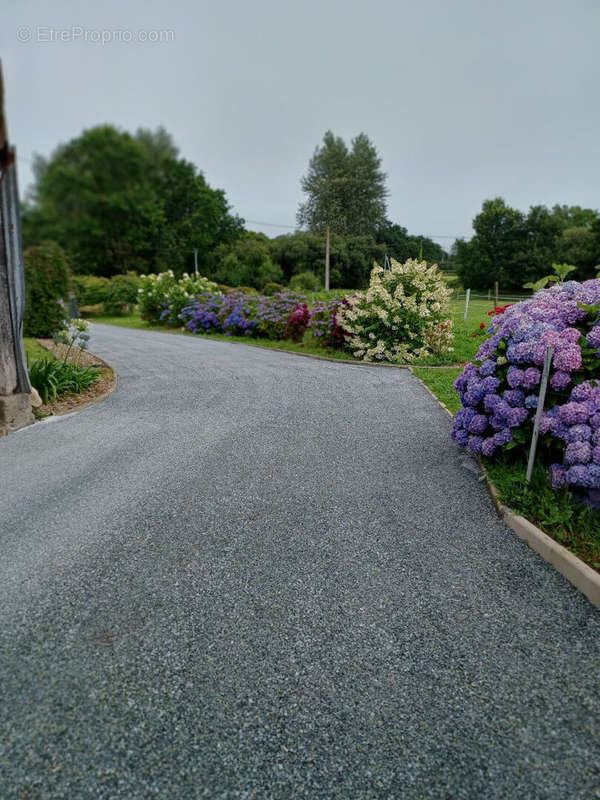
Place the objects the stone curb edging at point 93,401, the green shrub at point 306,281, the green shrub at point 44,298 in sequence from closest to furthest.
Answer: the stone curb edging at point 93,401 < the green shrub at point 44,298 < the green shrub at point 306,281

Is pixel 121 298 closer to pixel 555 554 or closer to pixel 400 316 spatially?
pixel 400 316

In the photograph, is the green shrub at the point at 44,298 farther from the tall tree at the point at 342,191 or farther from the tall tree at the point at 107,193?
the tall tree at the point at 342,191

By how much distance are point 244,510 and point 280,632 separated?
48.4 inches

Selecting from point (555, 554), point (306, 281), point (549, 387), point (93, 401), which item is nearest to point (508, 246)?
point (306, 281)

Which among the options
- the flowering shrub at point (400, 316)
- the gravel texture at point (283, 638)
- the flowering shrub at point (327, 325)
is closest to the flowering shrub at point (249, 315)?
the flowering shrub at point (327, 325)

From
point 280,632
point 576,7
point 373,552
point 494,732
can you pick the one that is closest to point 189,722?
point 280,632

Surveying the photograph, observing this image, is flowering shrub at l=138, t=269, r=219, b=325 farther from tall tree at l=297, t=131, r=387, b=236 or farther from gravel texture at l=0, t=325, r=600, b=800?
tall tree at l=297, t=131, r=387, b=236

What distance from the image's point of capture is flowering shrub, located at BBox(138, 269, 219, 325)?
51.8ft

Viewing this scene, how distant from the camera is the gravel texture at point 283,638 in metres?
1.46

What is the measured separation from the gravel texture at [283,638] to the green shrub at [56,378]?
6.71ft

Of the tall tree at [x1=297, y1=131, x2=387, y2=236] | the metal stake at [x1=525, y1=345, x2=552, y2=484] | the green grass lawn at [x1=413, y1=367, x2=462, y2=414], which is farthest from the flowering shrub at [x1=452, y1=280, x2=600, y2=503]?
the tall tree at [x1=297, y1=131, x2=387, y2=236]

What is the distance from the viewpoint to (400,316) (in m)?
9.08

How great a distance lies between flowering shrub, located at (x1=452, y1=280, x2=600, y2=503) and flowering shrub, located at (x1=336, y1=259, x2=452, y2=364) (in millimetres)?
5315

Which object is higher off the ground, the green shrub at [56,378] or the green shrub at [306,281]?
the green shrub at [306,281]
